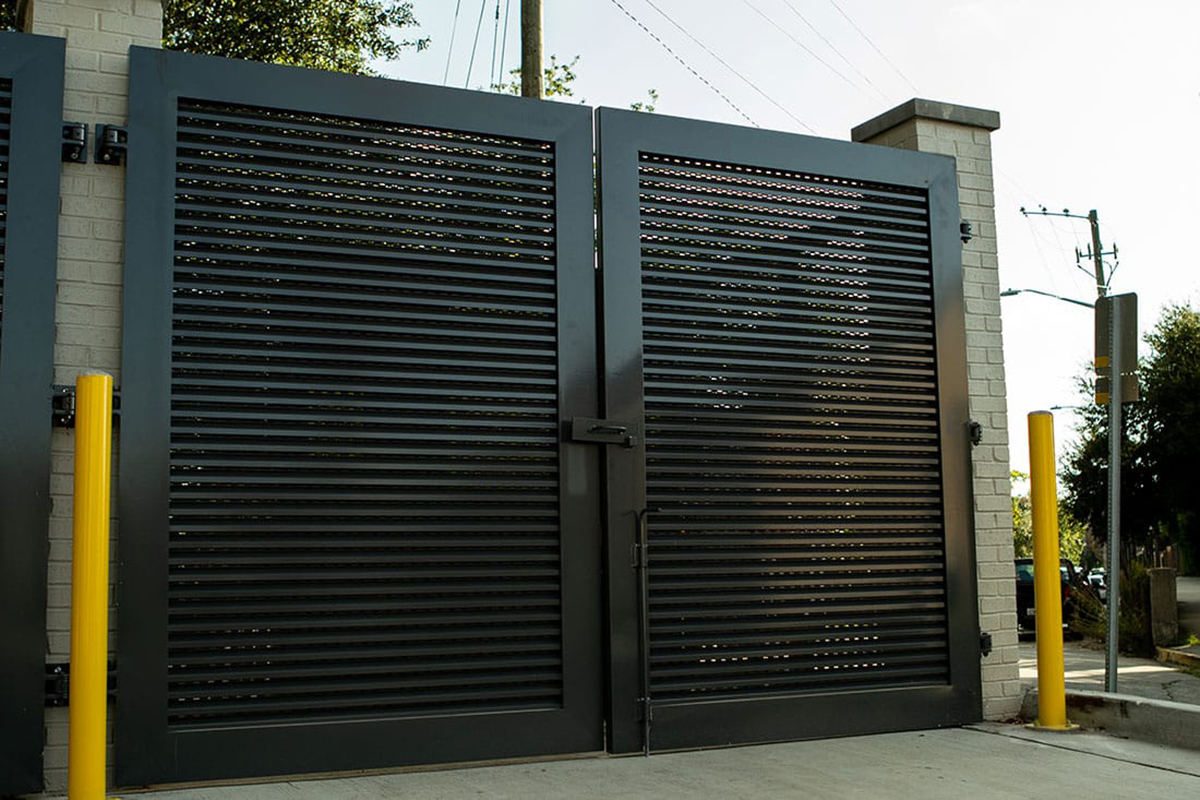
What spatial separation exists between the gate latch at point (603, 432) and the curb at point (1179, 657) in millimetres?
9805

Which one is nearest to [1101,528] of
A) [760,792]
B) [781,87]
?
[781,87]

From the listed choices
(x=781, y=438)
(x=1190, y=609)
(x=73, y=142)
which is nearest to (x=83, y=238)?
(x=73, y=142)

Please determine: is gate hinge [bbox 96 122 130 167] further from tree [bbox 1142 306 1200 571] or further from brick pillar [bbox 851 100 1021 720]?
tree [bbox 1142 306 1200 571]

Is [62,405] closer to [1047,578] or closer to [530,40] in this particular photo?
[1047,578]

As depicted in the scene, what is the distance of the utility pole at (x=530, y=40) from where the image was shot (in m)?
11.5

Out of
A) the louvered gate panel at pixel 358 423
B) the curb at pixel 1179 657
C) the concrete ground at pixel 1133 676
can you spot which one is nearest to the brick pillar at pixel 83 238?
the louvered gate panel at pixel 358 423

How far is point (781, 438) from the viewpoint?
18.8 feet

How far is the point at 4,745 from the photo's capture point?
164 inches

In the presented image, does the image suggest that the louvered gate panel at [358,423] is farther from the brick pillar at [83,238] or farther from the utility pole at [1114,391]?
the utility pole at [1114,391]

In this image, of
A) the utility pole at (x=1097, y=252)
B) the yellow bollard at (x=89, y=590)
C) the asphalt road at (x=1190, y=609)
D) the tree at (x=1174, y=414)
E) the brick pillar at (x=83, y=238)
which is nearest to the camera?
the yellow bollard at (x=89, y=590)

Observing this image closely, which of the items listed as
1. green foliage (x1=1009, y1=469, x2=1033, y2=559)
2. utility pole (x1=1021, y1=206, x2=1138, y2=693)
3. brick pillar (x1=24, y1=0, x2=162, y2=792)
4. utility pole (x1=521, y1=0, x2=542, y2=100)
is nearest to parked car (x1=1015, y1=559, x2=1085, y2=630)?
utility pole (x1=521, y1=0, x2=542, y2=100)

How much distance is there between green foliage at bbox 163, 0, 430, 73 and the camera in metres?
15.5

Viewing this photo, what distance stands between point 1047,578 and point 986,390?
3.68 feet

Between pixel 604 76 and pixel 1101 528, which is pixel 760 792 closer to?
pixel 604 76
